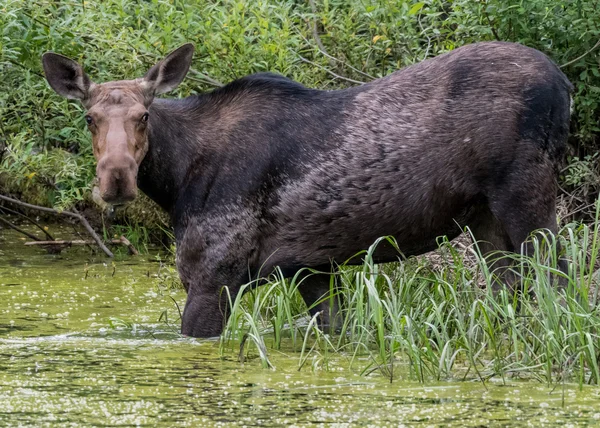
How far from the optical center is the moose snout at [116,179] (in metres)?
7.00

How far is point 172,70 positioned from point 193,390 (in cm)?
275

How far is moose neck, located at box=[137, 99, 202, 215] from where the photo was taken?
7730 millimetres

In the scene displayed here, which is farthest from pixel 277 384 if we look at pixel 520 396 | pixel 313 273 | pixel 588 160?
pixel 588 160

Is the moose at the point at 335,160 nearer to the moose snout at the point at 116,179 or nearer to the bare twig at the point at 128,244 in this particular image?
the moose snout at the point at 116,179

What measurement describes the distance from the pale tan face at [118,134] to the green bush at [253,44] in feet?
7.10

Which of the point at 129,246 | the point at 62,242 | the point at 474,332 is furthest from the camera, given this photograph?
the point at 129,246

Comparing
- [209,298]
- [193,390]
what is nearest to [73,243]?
[209,298]

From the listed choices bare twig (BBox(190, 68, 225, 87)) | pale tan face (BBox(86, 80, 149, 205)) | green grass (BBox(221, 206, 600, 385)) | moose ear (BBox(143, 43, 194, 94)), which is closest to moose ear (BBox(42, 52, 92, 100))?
pale tan face (BBox(86, 80, 149, 205))

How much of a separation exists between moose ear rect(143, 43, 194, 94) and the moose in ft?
0.04

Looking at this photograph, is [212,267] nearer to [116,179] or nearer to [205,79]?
[116,179]

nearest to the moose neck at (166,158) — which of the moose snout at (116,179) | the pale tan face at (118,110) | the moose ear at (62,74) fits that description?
the pale tan face at (118,110)

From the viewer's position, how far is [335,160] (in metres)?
7.49

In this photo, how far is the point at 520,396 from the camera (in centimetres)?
564

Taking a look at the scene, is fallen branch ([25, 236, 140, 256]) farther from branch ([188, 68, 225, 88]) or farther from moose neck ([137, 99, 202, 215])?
moose neck ([137, 99, 202, 215])
